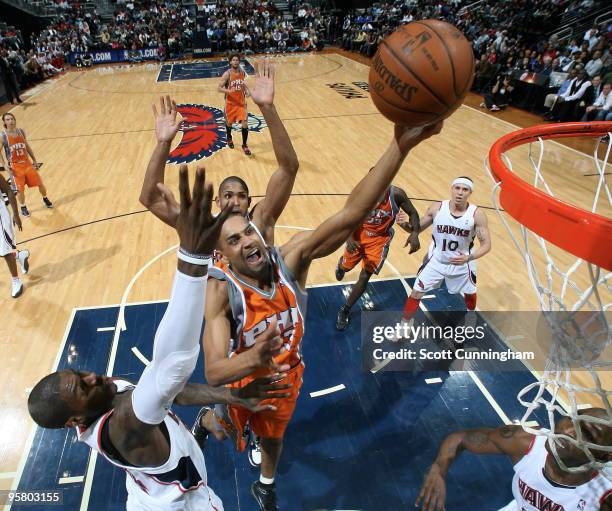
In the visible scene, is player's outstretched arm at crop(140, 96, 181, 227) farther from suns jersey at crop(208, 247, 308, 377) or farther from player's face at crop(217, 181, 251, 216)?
player's face at crop(217, 181, 251, 216)

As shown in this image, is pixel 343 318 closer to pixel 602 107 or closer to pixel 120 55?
pixel 602 107

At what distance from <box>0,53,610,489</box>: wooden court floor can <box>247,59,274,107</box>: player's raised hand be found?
3042 mm

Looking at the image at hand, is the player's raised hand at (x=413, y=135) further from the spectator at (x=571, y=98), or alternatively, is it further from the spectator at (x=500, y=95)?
the spectator at (x=500, y=95)

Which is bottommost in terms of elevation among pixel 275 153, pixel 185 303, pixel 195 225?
pixel 275 153

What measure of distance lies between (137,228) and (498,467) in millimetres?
5601

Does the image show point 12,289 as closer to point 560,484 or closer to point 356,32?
point 560,484

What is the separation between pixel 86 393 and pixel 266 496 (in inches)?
64.7

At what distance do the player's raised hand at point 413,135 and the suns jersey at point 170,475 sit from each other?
1.62 m

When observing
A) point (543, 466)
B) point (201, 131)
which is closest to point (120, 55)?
point (201, 131)

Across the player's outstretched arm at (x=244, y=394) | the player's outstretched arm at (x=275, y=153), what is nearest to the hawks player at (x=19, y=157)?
the player's outstretched arm at (x=275, y=153)

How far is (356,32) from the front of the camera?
22.4 metres

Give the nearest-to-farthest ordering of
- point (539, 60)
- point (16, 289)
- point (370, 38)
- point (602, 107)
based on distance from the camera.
A: point (16, 289) < point (602, 107) < point (539, 60) < point (370, 38)

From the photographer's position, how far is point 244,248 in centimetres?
233

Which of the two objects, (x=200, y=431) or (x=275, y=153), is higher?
(x=275, y=153)
